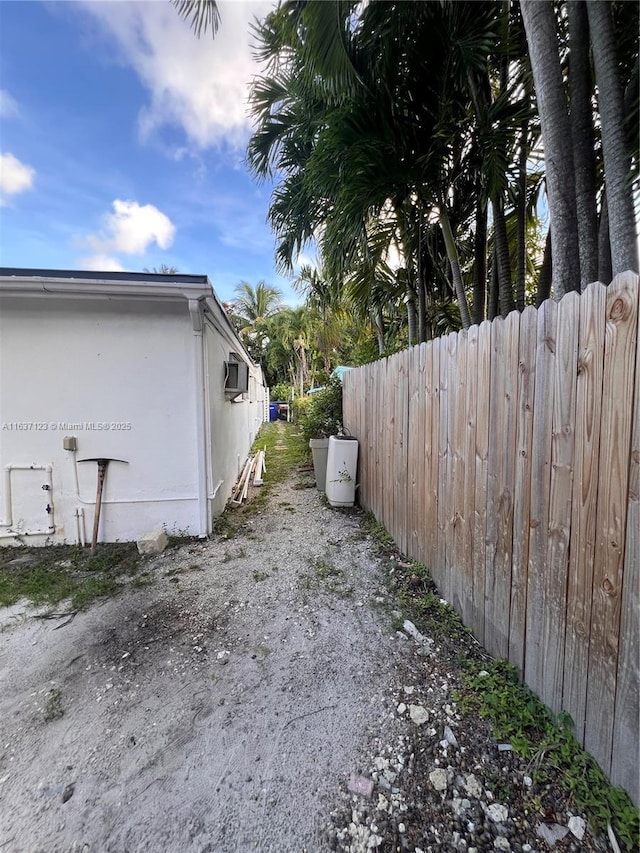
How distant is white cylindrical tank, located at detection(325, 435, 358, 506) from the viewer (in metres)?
4.72

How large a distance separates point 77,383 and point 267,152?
3866 mm

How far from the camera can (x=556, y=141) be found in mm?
1917

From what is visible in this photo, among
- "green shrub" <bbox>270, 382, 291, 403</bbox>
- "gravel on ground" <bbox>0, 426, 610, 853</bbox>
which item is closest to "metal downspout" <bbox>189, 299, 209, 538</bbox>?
"gravel on ground" <bbox>0, 426, 610, 853</bbox>

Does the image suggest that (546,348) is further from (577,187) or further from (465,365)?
(577,187)

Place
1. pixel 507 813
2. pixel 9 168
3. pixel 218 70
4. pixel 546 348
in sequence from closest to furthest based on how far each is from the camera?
pixel 507 813
pixel 546 348
pixel 218 70
pixel 9 168

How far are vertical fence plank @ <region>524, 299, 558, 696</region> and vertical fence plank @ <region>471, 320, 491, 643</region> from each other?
13.9 inches

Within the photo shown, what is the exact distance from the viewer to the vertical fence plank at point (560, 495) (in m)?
1.41

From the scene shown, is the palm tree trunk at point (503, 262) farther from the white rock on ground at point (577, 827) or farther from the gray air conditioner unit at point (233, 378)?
the gray air conditioner unit at point (233, 378)

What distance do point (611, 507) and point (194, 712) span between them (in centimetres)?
214

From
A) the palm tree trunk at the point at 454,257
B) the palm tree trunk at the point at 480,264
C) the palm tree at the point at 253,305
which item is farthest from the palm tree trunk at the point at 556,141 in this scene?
the palm tree at the point at 253,305

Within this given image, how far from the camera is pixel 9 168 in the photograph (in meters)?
4.23

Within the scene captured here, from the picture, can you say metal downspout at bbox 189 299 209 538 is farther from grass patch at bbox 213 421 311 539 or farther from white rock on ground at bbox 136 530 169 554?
white rock on ground at bbox 136 530 169 554

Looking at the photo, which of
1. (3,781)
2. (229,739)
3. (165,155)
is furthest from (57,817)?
(165,155)

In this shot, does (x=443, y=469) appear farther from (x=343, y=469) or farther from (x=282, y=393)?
(x=282, y=393)
